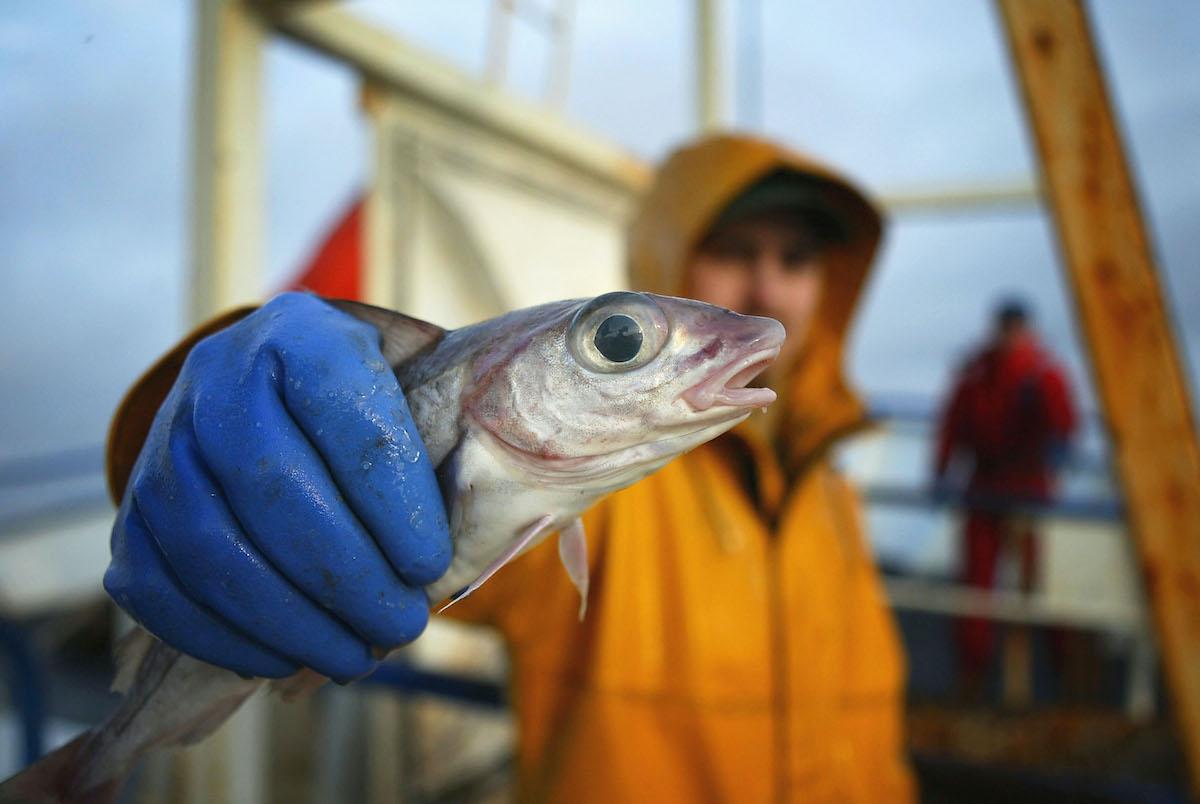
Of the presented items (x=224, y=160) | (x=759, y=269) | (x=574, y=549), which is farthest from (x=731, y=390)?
(x=224, y=160)

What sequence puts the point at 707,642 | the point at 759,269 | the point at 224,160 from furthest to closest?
the point at 224,160, the point at 759,269, the point at 707,642

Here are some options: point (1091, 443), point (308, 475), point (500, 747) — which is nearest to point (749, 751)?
point (308, 475)

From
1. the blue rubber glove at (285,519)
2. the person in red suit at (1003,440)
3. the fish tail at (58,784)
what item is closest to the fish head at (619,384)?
the blue rubber glove at (285,519)

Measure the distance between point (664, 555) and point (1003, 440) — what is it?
400cm

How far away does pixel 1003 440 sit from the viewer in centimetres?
487

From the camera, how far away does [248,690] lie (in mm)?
860

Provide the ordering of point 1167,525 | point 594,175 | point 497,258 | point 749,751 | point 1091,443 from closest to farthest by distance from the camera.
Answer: point 749,751
point 1167,525
point 497,258
point 594,175
point 1091,443

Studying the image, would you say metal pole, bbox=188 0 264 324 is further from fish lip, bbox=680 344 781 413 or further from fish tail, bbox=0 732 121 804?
fish lip, bbox=680 344 781 413

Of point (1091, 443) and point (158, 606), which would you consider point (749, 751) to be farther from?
point (1091, 443)

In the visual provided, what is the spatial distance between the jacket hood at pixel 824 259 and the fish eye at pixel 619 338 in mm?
1173

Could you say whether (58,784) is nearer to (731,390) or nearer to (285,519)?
(285,519)


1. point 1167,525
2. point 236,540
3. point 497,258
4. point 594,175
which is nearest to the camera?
point 236,540

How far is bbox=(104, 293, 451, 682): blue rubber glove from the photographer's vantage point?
2.52 feet

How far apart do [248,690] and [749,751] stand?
1164 mm
